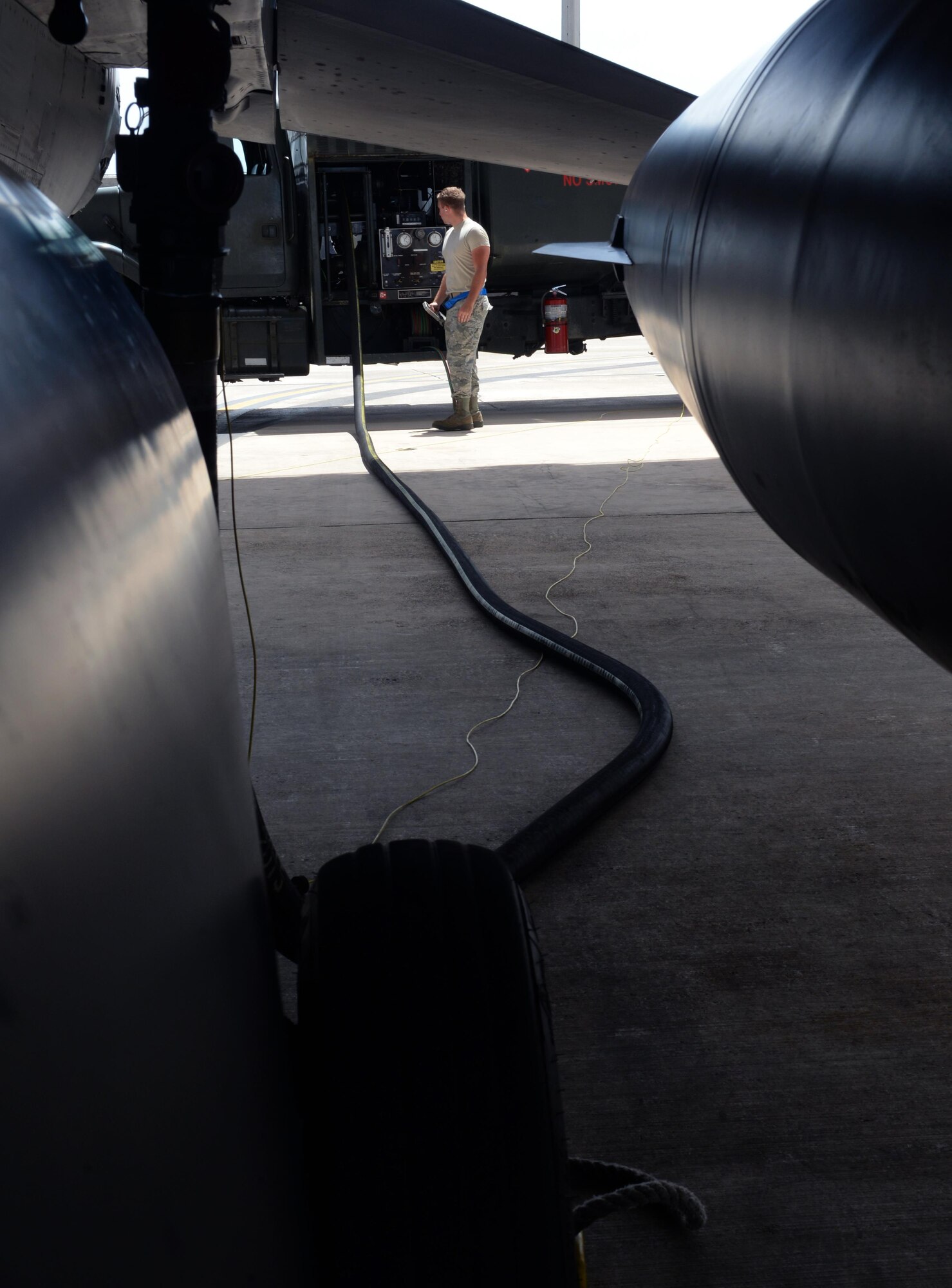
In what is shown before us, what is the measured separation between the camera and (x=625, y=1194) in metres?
1.47

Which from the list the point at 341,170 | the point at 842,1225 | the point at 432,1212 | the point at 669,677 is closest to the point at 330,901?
the point at 432,1212

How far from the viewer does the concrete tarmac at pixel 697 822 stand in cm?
163

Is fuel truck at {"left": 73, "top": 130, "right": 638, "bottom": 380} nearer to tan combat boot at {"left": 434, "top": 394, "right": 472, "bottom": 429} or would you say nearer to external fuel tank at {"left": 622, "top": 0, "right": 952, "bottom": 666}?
tan combat boot at {"left": 434, "top": 394, "right": 472, "bottom": 429}

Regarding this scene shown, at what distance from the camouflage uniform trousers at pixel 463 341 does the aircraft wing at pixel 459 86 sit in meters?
4.63

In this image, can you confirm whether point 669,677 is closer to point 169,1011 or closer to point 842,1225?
point 842,1225

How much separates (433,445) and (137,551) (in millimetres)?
8521

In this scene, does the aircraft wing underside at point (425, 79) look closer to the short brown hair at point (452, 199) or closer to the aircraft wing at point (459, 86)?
the aircraft wing at point (459, 86)

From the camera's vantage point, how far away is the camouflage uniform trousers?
31.2 feet

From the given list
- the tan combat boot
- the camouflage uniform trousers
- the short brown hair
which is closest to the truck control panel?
the camouflage uniform trousers

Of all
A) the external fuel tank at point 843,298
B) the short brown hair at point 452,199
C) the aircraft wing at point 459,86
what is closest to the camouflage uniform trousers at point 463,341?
the short brown hair at point 452,199

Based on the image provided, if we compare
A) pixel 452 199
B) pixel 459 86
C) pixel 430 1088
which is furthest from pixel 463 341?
pixel 430 1088

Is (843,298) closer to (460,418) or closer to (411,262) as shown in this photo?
(460,418)

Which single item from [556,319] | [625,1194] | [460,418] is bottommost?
[625,1194]

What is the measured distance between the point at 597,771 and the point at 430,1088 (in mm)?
1828
